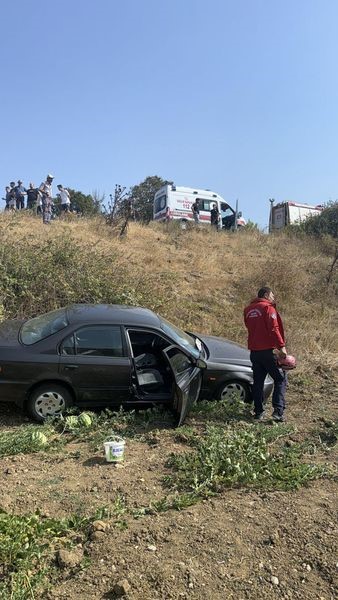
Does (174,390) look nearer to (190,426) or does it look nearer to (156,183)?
(190,426)

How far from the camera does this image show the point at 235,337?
11031 millimetres

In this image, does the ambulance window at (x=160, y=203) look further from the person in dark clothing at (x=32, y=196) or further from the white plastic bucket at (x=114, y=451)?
the white plastic bucket at (x=114, y=451)

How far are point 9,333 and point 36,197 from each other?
467 inches

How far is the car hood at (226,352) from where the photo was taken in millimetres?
6801

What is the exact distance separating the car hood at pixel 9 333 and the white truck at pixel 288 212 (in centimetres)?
2200

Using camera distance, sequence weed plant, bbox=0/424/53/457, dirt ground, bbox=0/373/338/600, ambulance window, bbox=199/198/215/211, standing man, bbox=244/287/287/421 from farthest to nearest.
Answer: ambulance window, bbox=199/198/215/211
standing man, bbox=244/287/287/421
weed plant, bbox=0/424/53/457
dirt ground, bbox=0/373/338/600

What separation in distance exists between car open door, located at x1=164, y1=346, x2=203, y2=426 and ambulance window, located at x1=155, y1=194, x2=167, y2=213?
18.3 m

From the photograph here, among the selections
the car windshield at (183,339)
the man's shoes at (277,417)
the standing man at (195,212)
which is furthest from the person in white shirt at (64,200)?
the man's shoes at (277,417)

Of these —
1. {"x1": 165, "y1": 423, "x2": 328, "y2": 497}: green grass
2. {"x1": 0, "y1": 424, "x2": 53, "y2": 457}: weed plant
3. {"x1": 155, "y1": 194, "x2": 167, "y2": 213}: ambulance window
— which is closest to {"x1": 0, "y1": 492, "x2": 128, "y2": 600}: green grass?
{"x1": 165, "y1": 423, "x2": 328, "y2": 497}: green grass

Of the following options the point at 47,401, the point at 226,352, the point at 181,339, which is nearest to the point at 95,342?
the point at 47,401

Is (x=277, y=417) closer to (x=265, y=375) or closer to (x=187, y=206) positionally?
(x=265, y=375)

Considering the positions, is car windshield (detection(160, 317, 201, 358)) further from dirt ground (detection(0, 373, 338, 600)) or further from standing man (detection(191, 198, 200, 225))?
standing man (detection(191, 198, 200, 225))

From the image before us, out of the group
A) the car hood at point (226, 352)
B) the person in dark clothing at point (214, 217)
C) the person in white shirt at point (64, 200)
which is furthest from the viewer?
the person in dark clothing at point (214, 217)

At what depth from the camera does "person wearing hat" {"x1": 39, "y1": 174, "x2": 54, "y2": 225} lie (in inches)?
602
